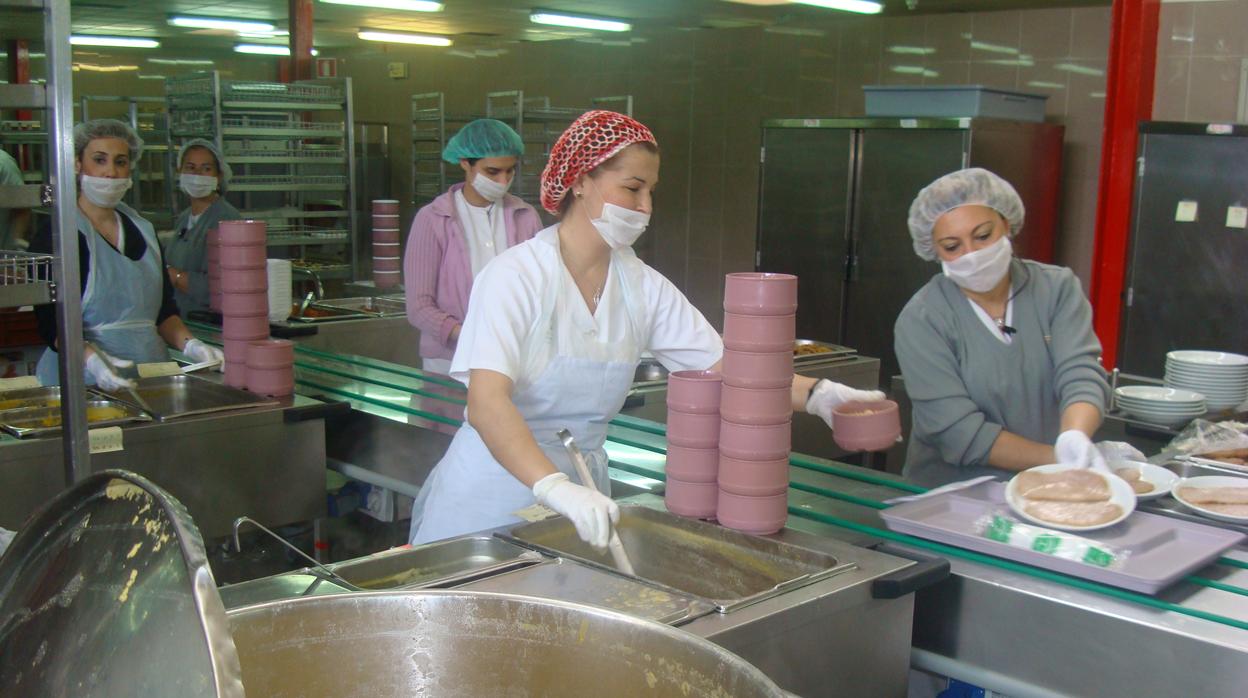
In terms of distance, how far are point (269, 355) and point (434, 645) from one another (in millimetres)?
2106

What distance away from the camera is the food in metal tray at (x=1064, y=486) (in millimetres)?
1897

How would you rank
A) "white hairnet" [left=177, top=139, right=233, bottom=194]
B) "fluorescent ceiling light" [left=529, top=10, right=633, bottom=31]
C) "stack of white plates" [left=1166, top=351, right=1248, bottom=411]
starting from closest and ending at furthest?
"stack of white plates" [left=1166, top=351, right=1248, bottom=411] → "white hairnet" [left=177, top=139, right=233, bottom=194] → "fluorescent ceiling light" [left=529, top=10, right=633, bottom=31]

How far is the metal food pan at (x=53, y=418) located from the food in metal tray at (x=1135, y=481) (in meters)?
2.18

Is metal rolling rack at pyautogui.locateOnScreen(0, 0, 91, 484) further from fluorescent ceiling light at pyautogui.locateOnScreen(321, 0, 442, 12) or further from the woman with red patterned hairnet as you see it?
fluorescent ceiling light at pyautogui.locateOnScreen(321, 0, 442, 12)

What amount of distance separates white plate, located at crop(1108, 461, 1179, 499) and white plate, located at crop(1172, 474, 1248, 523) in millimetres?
15

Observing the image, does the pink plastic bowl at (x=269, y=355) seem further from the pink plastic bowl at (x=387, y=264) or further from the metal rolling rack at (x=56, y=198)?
the pink plastic bowl at (x=387, y=264)

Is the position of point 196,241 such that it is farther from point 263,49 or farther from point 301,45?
point 263,49

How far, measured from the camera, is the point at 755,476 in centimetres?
178

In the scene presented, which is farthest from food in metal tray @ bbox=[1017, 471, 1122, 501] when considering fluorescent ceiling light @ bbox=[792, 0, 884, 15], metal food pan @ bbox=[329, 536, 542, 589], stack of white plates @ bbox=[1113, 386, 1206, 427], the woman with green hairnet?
fluorescent ceiling light @ bbox=[792, 0, 884, 15]

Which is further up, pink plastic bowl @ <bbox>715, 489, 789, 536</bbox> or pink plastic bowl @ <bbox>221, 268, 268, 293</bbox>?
pink plastic bowl @ <bbox>221, 268, 268, 293</bbox>

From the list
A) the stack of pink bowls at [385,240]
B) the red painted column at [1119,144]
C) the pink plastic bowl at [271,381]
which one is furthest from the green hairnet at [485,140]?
the red painted column at [1119,144]

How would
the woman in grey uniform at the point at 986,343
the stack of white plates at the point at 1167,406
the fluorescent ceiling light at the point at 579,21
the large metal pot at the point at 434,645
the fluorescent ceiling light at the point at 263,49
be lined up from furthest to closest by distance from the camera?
the fluorescent ceiling light at the point at 263,49 < the fluorescent ceiling light at the point at 579,21 < the stack of white plates at the point at 1167,406 < the woman in grey uniform at the point at 986,343 < the large metal pot at the point at 434,645

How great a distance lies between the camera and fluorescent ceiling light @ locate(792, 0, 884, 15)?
21.3ft

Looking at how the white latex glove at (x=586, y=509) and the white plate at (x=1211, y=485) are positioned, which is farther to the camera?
the white plate at (x=1211, y=485)
